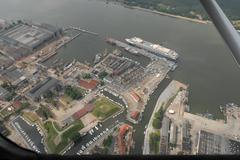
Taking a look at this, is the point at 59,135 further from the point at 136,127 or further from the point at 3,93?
the point at 3,93

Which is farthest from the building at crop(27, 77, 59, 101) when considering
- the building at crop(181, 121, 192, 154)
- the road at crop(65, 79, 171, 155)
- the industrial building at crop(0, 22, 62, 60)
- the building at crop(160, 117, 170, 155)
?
the building at crop(181, 121, 192, 154)

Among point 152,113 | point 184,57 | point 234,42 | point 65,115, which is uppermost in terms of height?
point 234,42

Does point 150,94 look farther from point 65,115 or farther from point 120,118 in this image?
point 65,115

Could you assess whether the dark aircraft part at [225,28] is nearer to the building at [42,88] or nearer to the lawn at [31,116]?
the lawn at [31,116]

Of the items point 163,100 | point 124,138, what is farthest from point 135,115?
point 163,100

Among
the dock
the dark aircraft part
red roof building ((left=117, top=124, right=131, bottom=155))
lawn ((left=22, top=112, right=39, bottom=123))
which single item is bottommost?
lawn ((left=22, top=112, right=39, bottom=123))

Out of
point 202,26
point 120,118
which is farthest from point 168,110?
point 202,26

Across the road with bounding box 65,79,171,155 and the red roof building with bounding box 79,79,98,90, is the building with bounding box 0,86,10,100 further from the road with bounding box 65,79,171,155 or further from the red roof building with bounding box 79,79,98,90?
the road with bounding box 65,79,171,155
